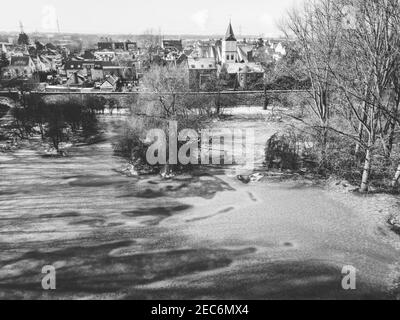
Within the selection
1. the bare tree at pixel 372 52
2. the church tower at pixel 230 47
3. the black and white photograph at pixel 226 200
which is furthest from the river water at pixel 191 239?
the church tower at pixel 230 47

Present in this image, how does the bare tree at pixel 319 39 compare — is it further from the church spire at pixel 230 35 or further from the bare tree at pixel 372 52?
the church spire at pixel 230 35

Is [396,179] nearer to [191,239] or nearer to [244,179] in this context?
[244,179]

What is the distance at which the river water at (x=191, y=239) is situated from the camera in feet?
37.0

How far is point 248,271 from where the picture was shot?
11930mm

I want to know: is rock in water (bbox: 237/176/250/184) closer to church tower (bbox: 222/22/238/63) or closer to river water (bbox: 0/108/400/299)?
river water (bbox: 0/108/400/299)

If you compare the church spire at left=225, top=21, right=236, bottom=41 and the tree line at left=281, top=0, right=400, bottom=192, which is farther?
the church spire at left=225, top=21, right=236, bottom=41

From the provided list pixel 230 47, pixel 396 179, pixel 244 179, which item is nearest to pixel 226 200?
pixel 244 179

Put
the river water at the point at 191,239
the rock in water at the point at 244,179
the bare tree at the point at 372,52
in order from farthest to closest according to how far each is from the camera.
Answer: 1. the rock in water at the point at 244,179
2. the bare tree at the point at 372,52
3. the river water at the point at 191,239

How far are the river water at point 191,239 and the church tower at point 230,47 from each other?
51.9m

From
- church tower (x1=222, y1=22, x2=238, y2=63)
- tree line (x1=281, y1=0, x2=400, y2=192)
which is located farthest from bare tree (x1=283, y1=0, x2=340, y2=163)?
church tower (x1=222, y1=22, x2=238, y2=63)

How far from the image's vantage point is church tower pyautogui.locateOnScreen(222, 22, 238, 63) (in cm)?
6744

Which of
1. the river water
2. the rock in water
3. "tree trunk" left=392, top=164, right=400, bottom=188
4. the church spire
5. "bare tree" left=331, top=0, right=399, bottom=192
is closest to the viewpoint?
the river water

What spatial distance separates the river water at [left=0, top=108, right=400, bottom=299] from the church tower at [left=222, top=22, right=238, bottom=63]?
51867 millimetres

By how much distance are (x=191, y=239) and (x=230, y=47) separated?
6000 centimetres
